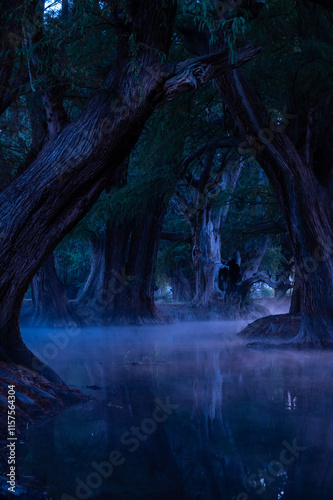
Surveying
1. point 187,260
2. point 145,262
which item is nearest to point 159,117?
point 145,262

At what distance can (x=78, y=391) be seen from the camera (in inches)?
261

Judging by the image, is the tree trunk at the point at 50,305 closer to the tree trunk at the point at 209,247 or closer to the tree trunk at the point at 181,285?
the tree trunk at the point at 209,247

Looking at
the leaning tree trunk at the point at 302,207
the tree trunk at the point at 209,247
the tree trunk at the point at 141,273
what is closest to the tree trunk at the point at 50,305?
the tree trunk at the point at 141,273

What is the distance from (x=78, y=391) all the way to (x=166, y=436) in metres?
2.18

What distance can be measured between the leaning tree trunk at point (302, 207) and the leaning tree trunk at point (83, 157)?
434 centimetres

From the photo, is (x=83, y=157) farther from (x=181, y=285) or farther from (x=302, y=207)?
(x=181, y=285)

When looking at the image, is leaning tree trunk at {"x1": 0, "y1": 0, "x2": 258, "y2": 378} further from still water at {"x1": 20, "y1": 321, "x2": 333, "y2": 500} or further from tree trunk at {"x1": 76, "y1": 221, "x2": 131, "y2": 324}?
tree trunk at {"x1": 76, "y1": 221, "x2": 131, "y2": 324}

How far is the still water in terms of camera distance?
11.6 ft

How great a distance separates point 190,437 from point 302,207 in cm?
791

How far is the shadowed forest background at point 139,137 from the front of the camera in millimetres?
6660

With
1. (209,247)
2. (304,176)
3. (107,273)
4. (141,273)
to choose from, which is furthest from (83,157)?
(209,247)

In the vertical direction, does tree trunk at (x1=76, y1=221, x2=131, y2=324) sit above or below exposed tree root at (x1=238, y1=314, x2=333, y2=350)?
above

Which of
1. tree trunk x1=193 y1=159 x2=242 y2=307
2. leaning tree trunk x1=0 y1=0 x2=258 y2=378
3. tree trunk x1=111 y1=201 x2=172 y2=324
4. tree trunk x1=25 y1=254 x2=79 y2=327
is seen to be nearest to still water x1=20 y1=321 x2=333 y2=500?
leaning tree trunk x1=0 y1=0 x2=258 y2=378

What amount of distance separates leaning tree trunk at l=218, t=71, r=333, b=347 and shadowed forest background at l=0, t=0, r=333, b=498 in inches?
1.2
